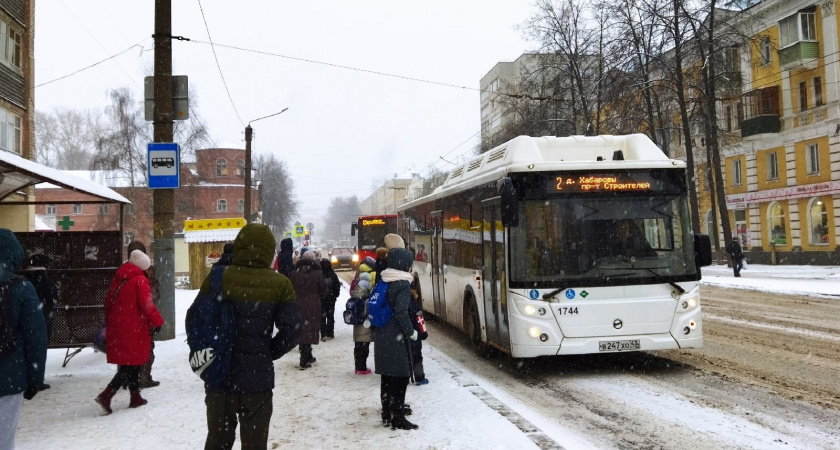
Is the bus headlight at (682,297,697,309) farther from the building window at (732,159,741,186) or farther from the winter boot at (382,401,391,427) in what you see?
the building window at (732,159,741,186)

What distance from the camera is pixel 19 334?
13.4ft

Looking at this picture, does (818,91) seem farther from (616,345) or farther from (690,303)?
(616,345)

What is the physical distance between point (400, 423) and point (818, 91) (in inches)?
1353

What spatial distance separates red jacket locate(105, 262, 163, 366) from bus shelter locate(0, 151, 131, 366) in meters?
2.48

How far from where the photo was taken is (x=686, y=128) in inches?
1184

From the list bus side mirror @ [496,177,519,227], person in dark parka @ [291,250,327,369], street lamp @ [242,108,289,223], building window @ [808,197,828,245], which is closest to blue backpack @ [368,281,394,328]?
bus side mirror @ [496,177,519,227]

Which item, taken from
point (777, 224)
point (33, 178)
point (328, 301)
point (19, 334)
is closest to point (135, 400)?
point (19, 334)

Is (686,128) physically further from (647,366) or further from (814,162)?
(647,366)

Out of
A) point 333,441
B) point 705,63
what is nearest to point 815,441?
point 333,441

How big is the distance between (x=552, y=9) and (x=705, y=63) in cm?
900

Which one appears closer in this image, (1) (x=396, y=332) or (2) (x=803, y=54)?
(1) (x=396, y=332)

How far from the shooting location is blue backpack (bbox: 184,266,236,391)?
3.95m

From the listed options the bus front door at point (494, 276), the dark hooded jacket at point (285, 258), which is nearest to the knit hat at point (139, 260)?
the bus front door at point (494, 276)

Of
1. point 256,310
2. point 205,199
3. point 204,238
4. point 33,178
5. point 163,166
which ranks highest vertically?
point 205,199
